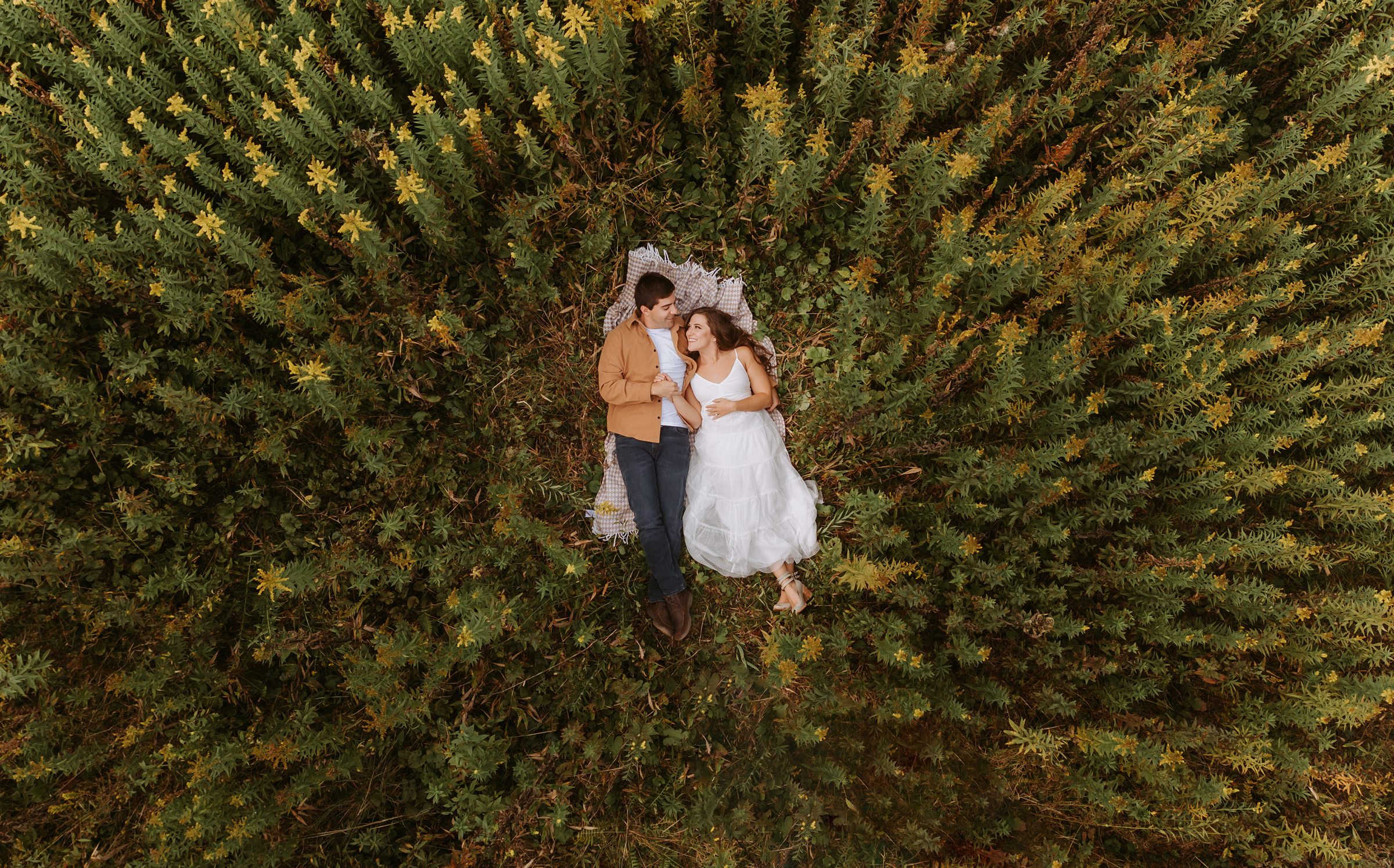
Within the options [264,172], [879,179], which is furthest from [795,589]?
[264,172]

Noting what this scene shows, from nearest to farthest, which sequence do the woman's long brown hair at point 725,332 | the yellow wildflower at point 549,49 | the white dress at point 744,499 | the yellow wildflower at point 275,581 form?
the yellow wildflower at point 275,581
the yellow wildflower at point 549,49
the white dress at point 744,499
the woman's long brown hair at point 725,332

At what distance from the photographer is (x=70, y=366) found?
4023 millimetres

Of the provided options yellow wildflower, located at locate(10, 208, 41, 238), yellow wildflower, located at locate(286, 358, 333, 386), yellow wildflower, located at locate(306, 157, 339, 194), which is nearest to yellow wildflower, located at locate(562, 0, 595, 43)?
yellow wildflower, located at locate(306, 157, 339, 194)

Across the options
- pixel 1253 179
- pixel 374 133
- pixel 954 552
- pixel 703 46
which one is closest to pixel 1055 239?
pixel 1253 179

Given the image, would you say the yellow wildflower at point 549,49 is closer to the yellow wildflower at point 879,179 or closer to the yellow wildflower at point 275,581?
the yellow wildflower at point 879,179

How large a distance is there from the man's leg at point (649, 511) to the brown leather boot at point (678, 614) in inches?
3.3

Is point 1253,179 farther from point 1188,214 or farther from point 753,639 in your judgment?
point 753,639

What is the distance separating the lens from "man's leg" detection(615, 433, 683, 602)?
4836mm

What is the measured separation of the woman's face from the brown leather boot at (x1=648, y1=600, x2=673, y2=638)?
6.95 ft

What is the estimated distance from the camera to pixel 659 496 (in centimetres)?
496

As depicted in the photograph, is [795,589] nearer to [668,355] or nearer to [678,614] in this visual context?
[678,614]

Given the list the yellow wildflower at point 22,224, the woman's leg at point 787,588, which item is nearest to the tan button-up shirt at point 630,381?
the woman's leg at point 787,588

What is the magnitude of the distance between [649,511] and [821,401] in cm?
162

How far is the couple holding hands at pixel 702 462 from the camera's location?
4777mm
